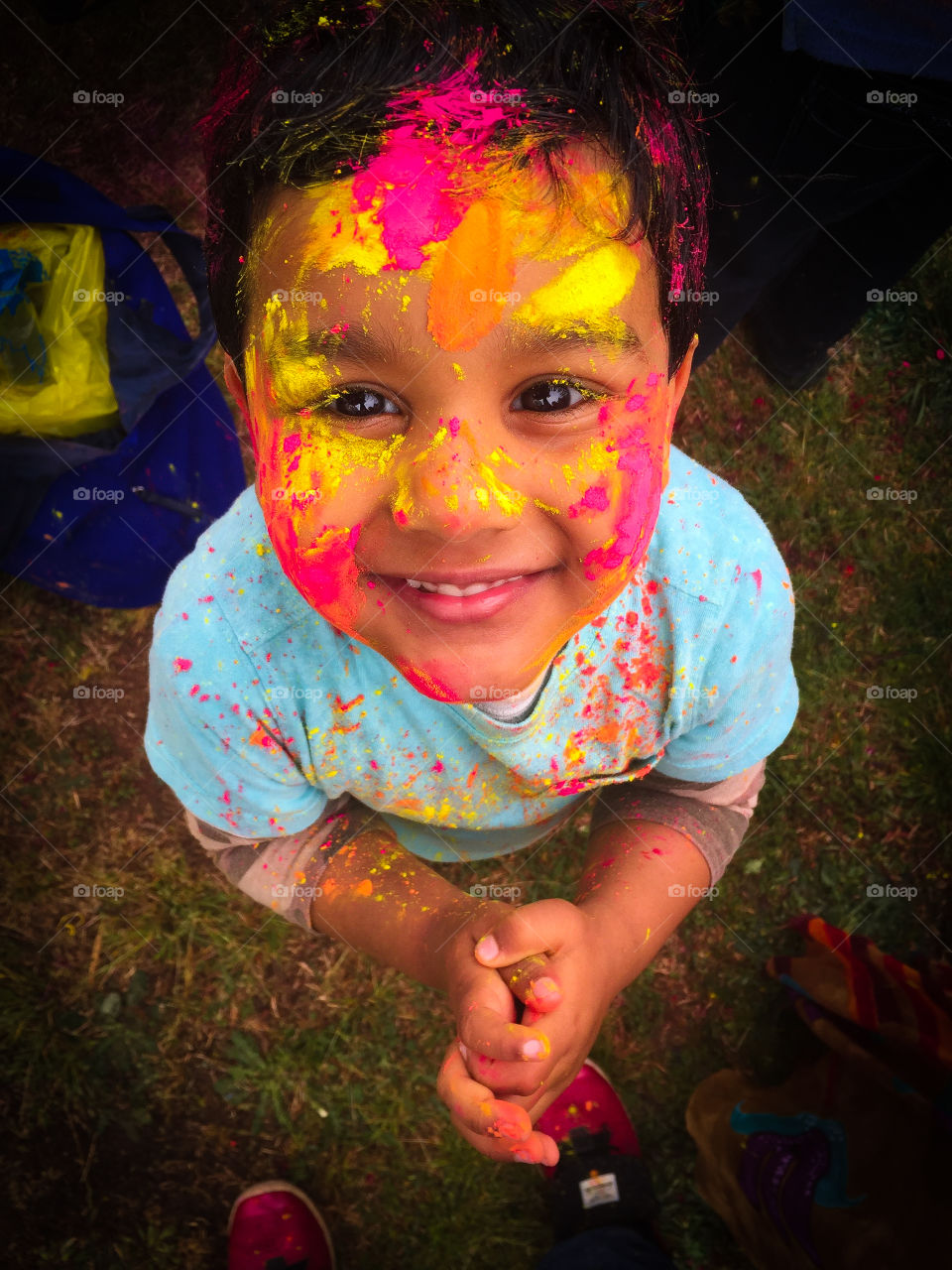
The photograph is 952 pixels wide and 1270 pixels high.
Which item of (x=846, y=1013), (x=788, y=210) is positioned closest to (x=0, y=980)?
(x=846, y=1013)

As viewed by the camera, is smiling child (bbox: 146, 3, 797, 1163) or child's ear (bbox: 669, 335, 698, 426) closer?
smiling child (bbox: 146, 3, 797, 1163)

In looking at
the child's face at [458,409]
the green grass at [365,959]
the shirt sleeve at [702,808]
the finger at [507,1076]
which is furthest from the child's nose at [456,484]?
the green grass at [365,959]

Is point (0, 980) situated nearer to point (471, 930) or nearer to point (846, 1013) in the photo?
point (471, 930)

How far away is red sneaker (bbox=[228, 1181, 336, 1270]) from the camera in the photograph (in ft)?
6.98

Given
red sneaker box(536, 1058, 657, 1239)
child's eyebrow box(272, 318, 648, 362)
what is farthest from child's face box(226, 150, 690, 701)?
red sneaker box(536, 1058, 657, 1239)

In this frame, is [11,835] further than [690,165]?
Yes

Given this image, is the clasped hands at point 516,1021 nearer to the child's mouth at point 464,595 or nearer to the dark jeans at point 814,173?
the child's mouth at point 464,595

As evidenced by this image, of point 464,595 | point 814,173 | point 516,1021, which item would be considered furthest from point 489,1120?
point 814,173

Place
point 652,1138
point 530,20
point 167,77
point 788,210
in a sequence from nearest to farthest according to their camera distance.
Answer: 1. point 530,20
2. point 788,210
3. point 652,1138
4. point 167,77

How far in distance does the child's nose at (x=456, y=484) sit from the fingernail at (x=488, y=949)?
0.60m

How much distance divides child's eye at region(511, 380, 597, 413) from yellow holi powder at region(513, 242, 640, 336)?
0.05 m

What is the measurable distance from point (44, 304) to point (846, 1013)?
2.39 m

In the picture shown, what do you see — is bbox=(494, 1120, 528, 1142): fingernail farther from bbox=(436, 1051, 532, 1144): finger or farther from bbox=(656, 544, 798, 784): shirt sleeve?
bbox=(656, 544, 798, 784): shirt sleeve

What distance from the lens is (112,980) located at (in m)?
2.36
